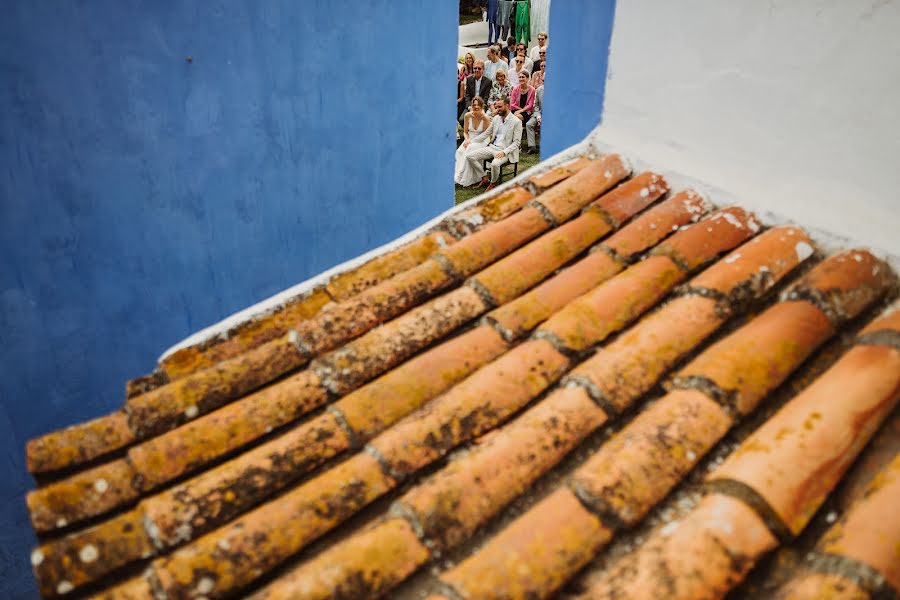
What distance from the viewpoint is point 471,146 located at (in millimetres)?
11438

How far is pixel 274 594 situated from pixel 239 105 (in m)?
4.10

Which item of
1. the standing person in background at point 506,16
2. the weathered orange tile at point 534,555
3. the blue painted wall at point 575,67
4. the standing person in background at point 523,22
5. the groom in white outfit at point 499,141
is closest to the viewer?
the weathered orange tile at point 534,555

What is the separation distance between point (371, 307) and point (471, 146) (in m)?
9.20

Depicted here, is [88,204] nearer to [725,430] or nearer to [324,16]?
[324,16]

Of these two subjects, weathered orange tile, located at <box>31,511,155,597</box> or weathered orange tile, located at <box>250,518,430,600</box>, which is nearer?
weathered orange tile, located at <box>250,518,430,600</box>

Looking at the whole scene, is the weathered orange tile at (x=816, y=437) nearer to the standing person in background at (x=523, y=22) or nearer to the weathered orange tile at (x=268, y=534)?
the weathered orange tile at (x=268, y=534)

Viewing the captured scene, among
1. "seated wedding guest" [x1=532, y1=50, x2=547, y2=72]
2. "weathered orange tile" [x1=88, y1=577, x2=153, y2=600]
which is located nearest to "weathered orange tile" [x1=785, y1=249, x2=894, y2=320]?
"weathered orange tile" [x1=88, y1=577, x2=153, y2=600]

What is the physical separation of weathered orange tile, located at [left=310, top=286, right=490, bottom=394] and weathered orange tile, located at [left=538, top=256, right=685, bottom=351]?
38 centimetres

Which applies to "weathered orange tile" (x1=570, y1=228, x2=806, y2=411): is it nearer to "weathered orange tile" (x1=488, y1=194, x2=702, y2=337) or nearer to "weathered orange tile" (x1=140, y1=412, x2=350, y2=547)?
"weathered orange tile" (x1=488, y1=194, x2=702, y2=337)

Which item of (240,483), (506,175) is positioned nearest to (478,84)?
(506,175)

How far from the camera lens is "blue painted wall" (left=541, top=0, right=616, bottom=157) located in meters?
4.11

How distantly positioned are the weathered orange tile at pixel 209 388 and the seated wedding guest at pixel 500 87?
11337 mm

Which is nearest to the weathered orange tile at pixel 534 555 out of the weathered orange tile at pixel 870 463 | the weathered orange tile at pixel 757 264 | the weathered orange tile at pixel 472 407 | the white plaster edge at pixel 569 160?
the weathered orange tile at pixel 472 407

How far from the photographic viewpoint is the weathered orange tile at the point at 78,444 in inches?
90.5
